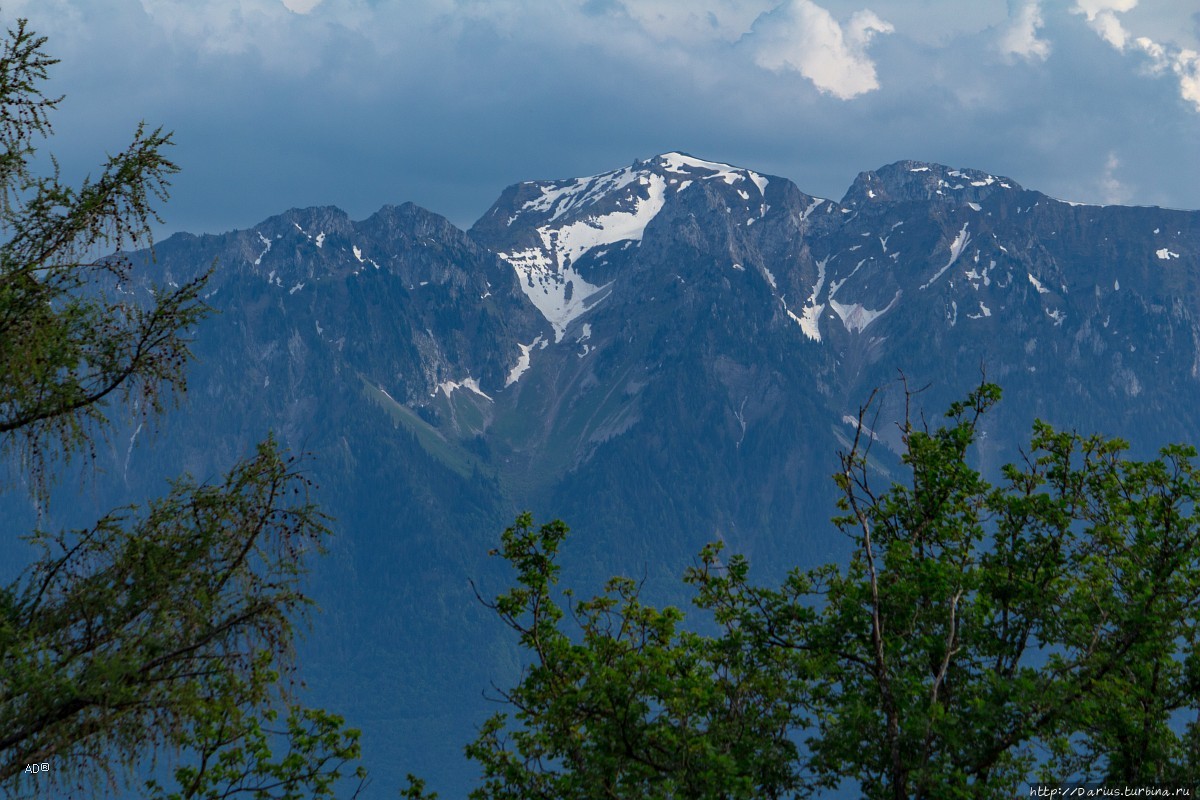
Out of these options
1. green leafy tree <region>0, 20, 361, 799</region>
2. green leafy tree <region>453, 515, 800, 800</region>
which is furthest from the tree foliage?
green leafy tree <region>0, 20, 361, 799</region>

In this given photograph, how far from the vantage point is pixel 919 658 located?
2647 centimetres

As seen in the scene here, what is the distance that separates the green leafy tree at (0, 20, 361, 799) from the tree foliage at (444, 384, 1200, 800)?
993cm

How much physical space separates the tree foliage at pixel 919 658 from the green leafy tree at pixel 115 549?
9.93 metres

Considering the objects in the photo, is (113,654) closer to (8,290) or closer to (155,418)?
(155,418)

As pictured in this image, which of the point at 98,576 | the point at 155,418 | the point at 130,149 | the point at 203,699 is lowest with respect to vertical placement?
the point at 203,699

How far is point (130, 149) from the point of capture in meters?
18.1

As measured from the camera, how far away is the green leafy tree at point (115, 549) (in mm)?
16641

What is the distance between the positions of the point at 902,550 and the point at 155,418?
16.6m

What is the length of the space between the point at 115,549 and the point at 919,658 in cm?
1626

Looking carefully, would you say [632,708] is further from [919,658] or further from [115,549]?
[115,549]

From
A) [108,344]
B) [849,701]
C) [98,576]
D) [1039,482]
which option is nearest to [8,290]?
[108,344]

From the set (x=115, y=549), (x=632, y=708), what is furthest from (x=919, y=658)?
(x=115, y=549)

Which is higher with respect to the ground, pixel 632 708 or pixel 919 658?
pixel 919 658

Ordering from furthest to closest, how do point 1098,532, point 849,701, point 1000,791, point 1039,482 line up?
point 1039,482 < point 1098,532 < point 849,701 < point 1000,791
